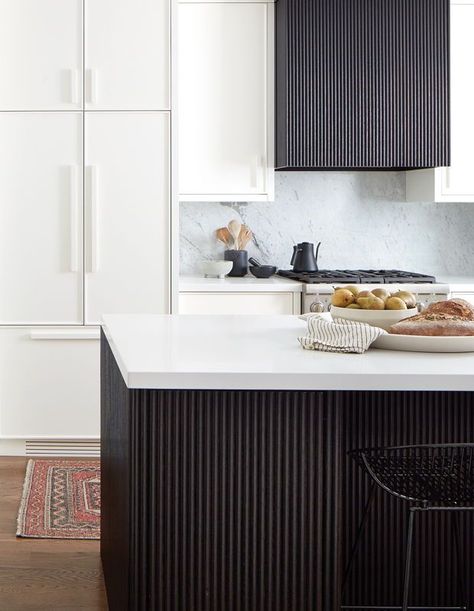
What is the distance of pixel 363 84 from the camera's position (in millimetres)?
4762

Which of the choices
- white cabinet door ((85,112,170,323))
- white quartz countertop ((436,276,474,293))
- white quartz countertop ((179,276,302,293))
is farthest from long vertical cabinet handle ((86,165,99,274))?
white quartz countertop ((436,276,474,293))

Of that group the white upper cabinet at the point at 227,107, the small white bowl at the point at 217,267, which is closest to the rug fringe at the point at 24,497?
the small white bowl at the point at 217,267

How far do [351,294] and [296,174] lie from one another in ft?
9.16

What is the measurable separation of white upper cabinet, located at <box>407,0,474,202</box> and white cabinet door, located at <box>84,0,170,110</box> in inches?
57.4

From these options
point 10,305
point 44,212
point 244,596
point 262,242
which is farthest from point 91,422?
point 244,596

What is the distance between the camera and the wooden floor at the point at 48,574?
291cm

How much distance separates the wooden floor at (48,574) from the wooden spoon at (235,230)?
6.60 feet

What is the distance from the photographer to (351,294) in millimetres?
2588

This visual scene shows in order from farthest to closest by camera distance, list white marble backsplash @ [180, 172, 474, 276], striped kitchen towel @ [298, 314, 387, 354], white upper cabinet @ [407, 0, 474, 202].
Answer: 1. white marble backsplash @ [180, 172, 474, 276]
2. white upper cabinet @ [407, 0, 474, 202]
3. striped kitchen towel @ [298, 314, 387, 354]

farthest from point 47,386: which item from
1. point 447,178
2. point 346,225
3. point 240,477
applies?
point 240,477

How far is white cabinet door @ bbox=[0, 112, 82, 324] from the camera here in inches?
178

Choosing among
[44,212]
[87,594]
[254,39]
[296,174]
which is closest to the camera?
[87,594]

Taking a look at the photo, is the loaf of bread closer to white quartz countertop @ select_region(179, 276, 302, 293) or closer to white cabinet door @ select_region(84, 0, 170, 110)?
white quartz countertop @ select_region(179, 276, 302, 293)

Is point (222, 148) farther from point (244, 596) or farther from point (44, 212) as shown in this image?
point (244, 596)
